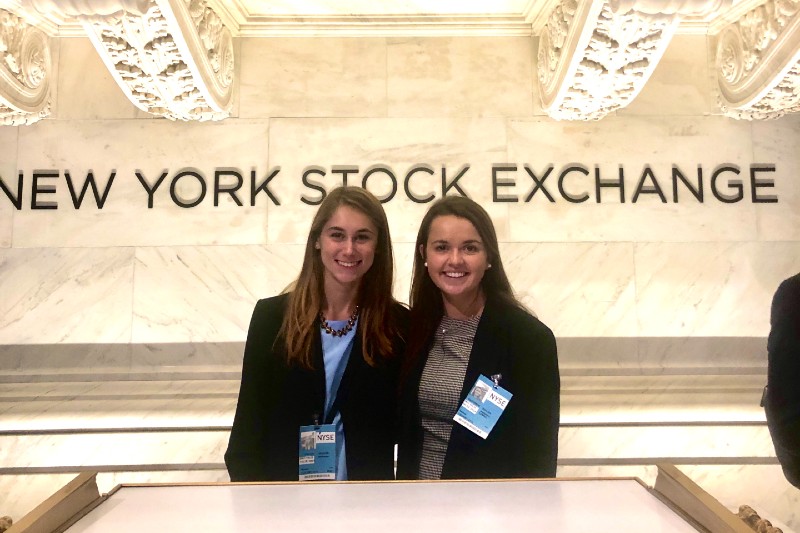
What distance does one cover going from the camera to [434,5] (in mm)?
4758

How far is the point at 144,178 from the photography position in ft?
15.7

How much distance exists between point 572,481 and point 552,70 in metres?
3.79

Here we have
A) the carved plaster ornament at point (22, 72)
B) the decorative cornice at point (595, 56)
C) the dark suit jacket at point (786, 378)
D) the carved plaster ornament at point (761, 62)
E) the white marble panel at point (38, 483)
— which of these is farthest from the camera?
the carved plaster ornament at point (22, 72)

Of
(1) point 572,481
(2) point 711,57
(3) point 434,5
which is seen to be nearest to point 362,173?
(3) point 434,5

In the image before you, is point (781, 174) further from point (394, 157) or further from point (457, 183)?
point (394, 157)

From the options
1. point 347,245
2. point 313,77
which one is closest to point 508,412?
point 347,245

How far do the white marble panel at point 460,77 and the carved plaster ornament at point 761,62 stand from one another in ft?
4.68

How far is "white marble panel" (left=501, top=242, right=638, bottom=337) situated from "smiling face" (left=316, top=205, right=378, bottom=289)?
101 inches

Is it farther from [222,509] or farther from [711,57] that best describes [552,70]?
[222,509]

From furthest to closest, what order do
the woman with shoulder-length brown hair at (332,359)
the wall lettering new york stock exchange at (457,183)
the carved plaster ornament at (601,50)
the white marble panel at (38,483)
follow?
the wall lettering new york stock exchange at (457,183), the white marble panel at (38,483), the carved plaster ornament at (601,50), the woman with shoulder-length brown hair at (332,359)

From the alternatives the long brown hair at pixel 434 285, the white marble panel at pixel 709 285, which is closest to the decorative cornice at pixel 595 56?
the white marble panel at pixel 709 285

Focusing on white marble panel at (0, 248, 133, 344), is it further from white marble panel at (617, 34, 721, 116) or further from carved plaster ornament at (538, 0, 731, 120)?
white marble panel at (617, 34, 721, 116)

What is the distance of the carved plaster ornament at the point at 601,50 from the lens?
3.47 m

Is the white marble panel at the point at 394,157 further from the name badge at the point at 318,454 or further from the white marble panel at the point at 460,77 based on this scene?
the name badge at the point at 318,454
